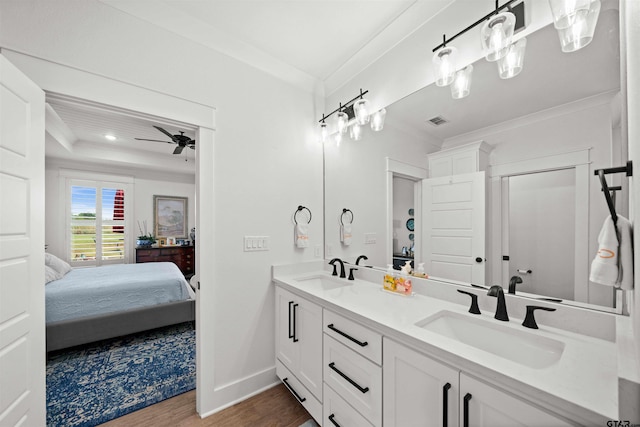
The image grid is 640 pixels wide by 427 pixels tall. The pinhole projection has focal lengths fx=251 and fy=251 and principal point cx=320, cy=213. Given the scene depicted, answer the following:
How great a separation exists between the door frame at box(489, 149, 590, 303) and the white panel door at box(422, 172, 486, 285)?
59 millimetres

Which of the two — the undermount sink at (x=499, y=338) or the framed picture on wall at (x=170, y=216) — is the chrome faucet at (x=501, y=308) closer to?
the undermount sink at (x=499, y=338)

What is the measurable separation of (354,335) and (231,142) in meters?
1.54

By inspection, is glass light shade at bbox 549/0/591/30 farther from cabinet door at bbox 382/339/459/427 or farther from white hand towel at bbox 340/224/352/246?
white hand towel at bbox 340/224/352/246

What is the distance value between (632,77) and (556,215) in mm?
631

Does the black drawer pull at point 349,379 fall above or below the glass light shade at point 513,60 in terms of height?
below

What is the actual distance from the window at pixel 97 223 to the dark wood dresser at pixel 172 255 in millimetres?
385

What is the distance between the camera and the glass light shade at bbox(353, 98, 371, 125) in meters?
1.87

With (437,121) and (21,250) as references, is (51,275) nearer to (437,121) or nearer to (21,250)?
(21,250)

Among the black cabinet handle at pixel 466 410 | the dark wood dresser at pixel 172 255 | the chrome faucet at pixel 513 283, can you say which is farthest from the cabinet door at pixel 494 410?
the dark wood dresser at pixel 172 255

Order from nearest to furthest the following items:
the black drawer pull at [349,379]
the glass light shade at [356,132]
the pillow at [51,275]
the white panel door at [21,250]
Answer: the white panel door at [21,250] → the black drawer pull at [349,379] → the glass light shade at [356,132] → the pillow at [51,275]

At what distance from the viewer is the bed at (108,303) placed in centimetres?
246

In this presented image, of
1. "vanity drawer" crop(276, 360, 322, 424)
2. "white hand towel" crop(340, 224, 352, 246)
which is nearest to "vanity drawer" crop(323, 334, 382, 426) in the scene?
"vanity drawer" crop(276, 360, 322, 424)

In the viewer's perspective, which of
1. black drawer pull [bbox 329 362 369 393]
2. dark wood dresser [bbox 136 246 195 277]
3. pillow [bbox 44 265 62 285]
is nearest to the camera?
black drawer pull [bbox 329 362 369 393]

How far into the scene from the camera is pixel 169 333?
9.77 ft
